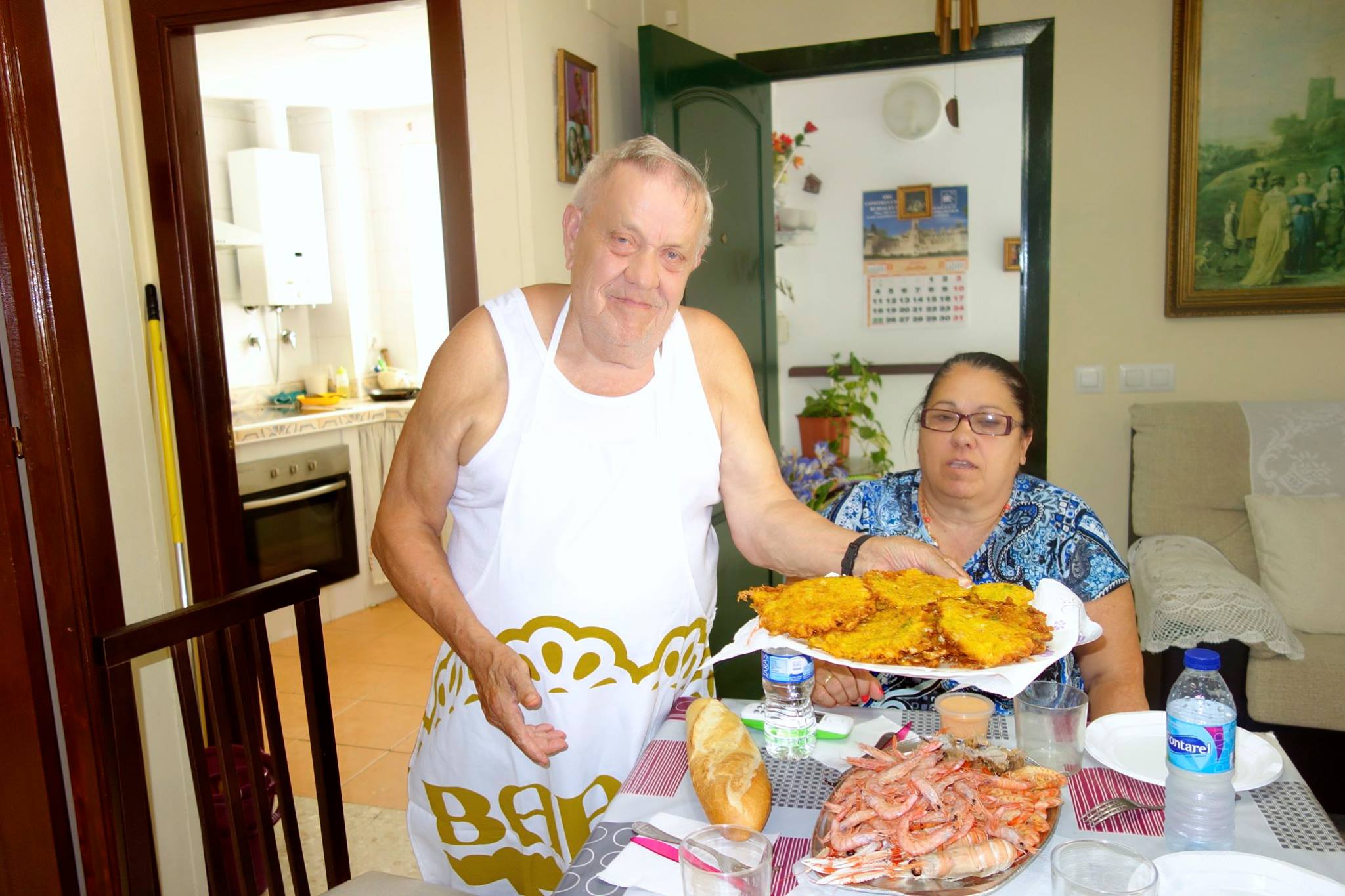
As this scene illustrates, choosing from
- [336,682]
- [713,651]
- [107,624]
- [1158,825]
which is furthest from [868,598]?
[336,682]

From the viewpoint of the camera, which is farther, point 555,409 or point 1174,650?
point 1174,650

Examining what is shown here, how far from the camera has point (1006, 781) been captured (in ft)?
3.39

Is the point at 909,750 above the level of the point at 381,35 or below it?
below

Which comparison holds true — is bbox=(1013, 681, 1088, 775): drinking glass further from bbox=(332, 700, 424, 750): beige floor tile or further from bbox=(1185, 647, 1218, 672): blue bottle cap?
bbox=(332, 700, 424, 750): beige floor tile

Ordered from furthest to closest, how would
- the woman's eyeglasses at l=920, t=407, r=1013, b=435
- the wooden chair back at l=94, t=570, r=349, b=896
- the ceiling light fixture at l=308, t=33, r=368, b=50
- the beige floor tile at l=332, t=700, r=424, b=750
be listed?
the ceiling light fixture at l=308, t=33, r=368, b=50
the beige floor tile at l=332, t=700, r=424, b=750
the woman's eyeglasses at l=920, t=407, r=1013, b=435
the wooden chair back at l=94, t=570, r=349, b=896

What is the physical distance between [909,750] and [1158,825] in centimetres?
28

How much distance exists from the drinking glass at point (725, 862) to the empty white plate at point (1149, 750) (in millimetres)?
508

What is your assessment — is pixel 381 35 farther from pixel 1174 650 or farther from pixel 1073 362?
pixel 1174 650

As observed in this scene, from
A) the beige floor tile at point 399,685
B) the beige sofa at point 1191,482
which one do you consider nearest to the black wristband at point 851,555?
the beige sofa at point 1191,482

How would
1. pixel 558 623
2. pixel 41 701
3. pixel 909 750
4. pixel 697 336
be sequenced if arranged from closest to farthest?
pixel 909 750
pixel 558 623
pixel 697 336
pixel 41 701

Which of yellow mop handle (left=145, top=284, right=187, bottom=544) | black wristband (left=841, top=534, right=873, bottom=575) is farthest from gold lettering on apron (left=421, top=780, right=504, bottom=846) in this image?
yellow mop handle (left=145, top=284, right=187, bottom=544)

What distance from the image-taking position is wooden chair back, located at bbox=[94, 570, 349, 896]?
1.34 m

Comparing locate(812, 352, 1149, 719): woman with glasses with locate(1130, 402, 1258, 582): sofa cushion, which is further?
locate(1130, 402, 1258, 582): sofa cushion

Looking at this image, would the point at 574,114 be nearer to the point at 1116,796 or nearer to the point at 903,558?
the point at 903,558
